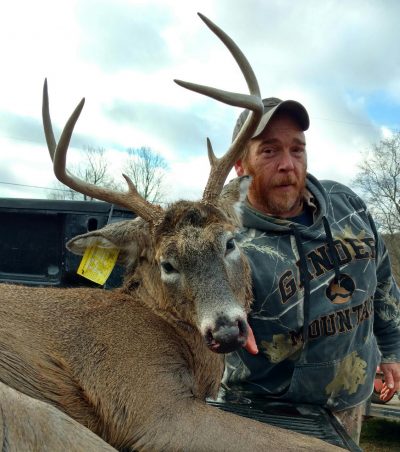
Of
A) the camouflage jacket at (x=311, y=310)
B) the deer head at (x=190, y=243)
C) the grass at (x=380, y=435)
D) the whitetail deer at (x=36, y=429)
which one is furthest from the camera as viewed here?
the grass at (x=380, y=435)

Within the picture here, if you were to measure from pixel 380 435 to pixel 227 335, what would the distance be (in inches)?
295

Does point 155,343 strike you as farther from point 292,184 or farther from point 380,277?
point 380,277

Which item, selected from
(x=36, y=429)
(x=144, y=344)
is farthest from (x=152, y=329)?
(x=36, y=429)

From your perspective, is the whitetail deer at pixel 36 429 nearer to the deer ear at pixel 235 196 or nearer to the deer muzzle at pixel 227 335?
the deer muzzle at pixel 227 335

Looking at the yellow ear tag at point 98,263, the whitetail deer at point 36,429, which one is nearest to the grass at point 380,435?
the yellow ear tag at point 98,263

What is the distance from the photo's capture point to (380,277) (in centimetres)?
487

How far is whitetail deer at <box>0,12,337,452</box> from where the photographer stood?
127 inches

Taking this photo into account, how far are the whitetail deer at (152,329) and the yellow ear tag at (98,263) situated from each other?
3.1 inches

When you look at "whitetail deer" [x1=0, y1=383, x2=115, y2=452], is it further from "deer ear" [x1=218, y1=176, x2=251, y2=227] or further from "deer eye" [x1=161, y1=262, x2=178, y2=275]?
"deer ear" [x1=218, y1=176, x2=251, y2=227]

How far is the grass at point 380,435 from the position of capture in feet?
29.2

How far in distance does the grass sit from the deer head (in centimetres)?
→ 591

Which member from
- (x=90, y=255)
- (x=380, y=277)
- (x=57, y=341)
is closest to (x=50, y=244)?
(x=90, y=255)

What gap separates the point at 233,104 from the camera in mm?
3936

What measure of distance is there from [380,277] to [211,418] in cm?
227
